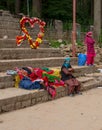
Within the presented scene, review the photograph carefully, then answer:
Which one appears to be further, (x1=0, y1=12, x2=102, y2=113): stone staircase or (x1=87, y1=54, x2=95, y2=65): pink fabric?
(x1=87, y1=54, x2=95, y2=65): pink fabric

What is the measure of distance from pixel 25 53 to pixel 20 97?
178 inches

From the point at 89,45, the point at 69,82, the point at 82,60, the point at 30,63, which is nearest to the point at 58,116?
the point at 69,82

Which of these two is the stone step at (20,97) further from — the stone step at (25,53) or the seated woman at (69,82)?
the stone step at (25,53)

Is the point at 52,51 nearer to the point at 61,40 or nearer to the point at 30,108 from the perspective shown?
the point at 61,40

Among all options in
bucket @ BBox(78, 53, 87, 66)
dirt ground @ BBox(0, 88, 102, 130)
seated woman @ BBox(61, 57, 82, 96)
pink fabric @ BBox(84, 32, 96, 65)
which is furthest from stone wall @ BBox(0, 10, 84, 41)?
dirt ground @ BBox(0, 88, 102, 130)

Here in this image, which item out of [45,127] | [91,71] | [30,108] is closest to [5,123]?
[45,127]

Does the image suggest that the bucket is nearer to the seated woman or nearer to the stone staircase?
the stone staircase

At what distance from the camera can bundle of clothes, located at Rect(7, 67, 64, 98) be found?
932cm

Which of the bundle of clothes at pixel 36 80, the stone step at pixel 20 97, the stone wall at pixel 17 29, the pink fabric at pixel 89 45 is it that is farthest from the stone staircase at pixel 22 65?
the stone wall at pixel 17 29

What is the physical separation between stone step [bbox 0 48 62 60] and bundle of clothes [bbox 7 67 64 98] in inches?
82.3

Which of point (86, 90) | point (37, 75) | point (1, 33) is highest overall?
point (1, 33)

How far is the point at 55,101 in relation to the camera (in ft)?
30.8

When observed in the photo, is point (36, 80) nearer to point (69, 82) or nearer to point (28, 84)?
point (28, 84)

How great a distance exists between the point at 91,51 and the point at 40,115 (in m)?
6.23
